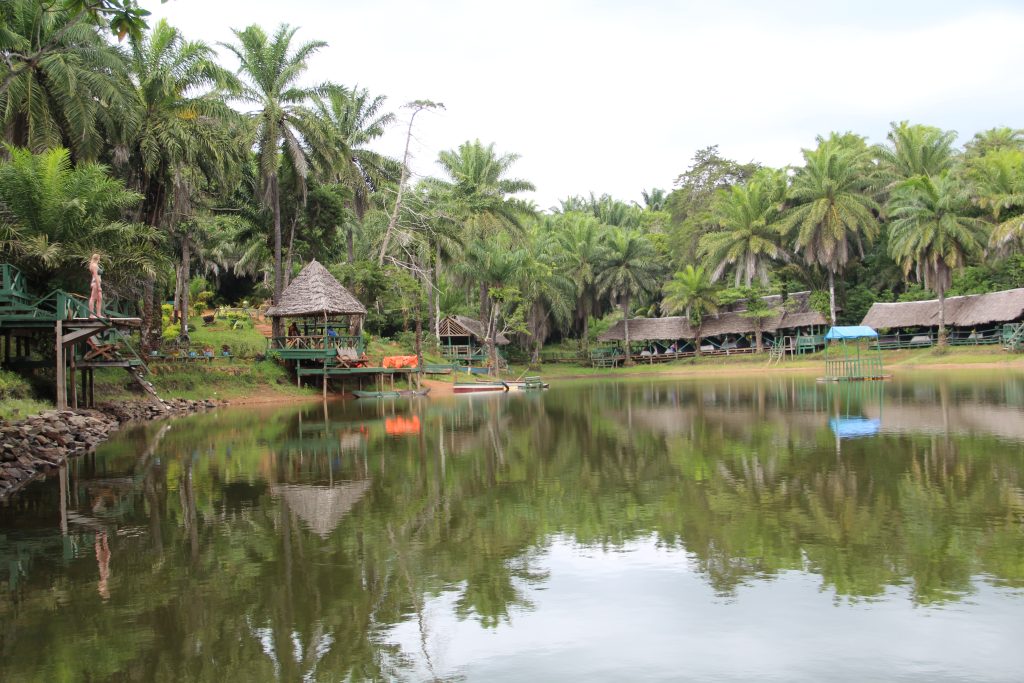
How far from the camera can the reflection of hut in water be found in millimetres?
10204

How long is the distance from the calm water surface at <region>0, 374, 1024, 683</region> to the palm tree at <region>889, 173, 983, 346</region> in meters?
37.1

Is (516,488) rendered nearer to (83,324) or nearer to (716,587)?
(716,587)

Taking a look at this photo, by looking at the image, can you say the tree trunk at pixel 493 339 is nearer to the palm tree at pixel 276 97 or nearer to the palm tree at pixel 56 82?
the palm tree at pixel 276 97

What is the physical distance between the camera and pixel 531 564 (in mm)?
8281

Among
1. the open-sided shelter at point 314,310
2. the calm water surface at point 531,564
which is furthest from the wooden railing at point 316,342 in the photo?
the calm water surface at point 531,564

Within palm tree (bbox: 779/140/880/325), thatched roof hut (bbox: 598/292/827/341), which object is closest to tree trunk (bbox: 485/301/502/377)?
thatched roof hut (bbox: 598/292/827/341)

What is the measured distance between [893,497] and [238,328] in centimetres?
3955

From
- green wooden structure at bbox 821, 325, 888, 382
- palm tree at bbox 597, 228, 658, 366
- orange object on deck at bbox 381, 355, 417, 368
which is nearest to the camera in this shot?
orange object on deck at bbox 381, 355, 417, 368

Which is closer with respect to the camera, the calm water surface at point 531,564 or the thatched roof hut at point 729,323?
the calm water surface at point 531,564

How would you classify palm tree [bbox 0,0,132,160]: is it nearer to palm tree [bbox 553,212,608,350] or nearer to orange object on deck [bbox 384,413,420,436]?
orange object on deck [bbox 384,413,420,436]

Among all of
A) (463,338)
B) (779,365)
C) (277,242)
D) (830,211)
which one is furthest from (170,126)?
(830,211)

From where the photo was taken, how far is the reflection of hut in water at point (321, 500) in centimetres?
1020

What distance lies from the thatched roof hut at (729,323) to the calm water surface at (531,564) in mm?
42212

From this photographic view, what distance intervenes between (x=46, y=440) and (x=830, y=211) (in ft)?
162
